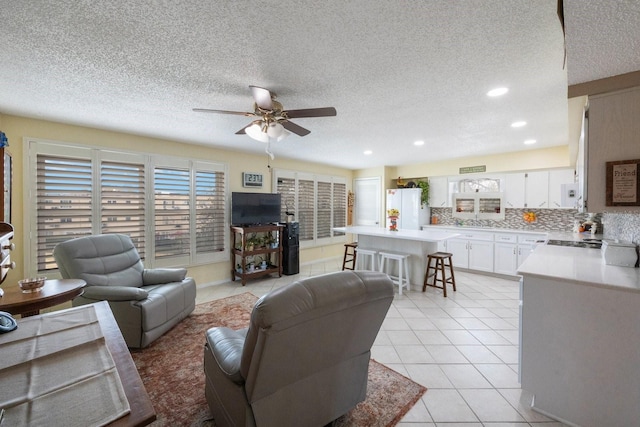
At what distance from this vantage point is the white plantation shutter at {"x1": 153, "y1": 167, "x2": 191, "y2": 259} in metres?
4.09

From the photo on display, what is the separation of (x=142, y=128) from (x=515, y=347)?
5.06 metres

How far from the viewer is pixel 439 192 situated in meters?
6.21

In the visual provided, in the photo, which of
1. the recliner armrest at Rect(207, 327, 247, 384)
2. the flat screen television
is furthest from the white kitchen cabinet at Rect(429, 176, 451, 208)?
the recliner armrest at Rect(207, 327, 247, 384)

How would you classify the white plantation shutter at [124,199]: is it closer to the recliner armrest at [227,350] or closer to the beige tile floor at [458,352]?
the beige tile floor at [458,352]

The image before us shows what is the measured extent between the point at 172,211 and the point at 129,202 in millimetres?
573

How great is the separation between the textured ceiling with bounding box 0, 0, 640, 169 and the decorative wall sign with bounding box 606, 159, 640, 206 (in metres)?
0.58

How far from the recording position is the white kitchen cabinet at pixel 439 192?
6.09 m

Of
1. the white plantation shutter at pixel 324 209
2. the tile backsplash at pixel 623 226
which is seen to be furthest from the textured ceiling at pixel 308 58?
the white plantation shutter at pixel 324 209

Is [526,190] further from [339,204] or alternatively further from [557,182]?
[339,204]

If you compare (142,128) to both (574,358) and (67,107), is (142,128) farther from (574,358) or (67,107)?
(574,358)

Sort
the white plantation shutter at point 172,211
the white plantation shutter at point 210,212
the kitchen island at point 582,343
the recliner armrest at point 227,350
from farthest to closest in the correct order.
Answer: the white plantation shutter at point 210,212 < the white plantation shutter at point 172,211 < the kitchen island at point 582,343 < the recliner armrest at point 227,350

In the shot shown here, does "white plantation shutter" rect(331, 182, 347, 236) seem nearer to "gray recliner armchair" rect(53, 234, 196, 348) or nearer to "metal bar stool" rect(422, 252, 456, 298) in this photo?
"metal bar stool" rect(422, 252, 456, 298)

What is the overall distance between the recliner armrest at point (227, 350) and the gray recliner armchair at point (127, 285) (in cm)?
131

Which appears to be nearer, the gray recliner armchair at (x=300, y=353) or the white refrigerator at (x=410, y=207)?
the gray recliner armchair at (x=300, y=353)
